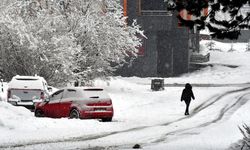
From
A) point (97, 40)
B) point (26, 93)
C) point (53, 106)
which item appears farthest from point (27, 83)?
point (97, 40)

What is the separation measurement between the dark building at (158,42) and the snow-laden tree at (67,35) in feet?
44.5

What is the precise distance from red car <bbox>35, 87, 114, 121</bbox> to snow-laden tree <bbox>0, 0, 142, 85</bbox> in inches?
422

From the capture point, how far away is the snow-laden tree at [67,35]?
36094 mm

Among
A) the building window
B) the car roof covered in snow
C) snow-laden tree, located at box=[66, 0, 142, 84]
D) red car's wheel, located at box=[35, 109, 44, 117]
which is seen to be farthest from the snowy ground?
the building window

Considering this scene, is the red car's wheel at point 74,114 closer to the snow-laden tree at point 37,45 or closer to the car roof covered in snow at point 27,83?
the car roof covered in snow at point 27,83

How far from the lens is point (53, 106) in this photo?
24.7 meters

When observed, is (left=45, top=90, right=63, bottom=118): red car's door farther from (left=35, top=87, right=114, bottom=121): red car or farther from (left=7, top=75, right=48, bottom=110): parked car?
(left=7, top=75, right=48, bottom=110): parked car

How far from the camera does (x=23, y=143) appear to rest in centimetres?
1688

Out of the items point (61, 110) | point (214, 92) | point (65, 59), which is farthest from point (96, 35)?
point (61, 110)

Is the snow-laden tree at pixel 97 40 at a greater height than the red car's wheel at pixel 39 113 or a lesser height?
greater

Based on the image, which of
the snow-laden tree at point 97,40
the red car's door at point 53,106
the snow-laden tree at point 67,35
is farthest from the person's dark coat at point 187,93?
the snow-laden tree at point 97,40

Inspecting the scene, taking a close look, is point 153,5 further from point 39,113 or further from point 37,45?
point 39,113

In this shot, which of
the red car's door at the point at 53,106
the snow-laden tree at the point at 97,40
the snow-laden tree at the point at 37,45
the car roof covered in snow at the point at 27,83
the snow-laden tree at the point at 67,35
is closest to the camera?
the red car's door at the point at 53,106

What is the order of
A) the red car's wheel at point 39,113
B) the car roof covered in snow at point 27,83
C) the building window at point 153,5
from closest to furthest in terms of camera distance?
the red car's wheel at point 39,113, the car roof covered in snow at point 27,83, the building window at point 153,5
